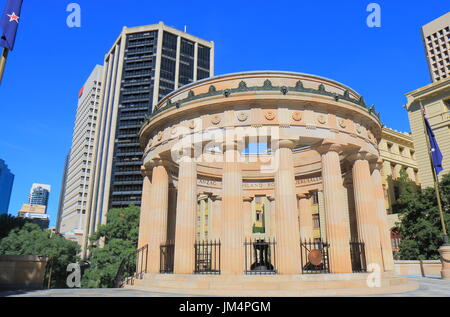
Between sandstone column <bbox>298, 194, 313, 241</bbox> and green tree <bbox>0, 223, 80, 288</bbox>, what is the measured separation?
126ft

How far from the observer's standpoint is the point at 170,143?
20.7 metres

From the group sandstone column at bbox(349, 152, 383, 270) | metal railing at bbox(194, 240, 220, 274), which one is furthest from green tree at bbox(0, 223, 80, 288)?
sandstone column at bbox(349, 152, 383, 270)

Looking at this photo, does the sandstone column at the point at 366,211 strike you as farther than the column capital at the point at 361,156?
No

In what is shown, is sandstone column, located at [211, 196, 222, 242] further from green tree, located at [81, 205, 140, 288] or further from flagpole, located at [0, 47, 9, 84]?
flagpole, located at [0, 47, 9, 84]

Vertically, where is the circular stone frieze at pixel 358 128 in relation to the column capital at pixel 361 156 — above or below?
above

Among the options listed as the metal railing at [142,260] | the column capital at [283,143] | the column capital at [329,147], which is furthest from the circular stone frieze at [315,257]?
the metal railing at [142,260]

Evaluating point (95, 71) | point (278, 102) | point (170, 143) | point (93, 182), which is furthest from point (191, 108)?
point (95, 71)

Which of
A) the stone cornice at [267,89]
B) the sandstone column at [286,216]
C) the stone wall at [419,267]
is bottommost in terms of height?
the stone wall at [419,267]

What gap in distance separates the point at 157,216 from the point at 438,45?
129 metres

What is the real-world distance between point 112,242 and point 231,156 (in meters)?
31.7

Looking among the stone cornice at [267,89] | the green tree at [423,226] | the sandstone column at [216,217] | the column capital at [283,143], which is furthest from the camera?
the green tree at [423,226]

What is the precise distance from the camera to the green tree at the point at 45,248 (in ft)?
160

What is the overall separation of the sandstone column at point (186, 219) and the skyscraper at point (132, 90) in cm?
8305

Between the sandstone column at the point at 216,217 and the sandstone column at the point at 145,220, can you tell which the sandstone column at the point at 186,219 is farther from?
the sandstone column at the point at 216,217
